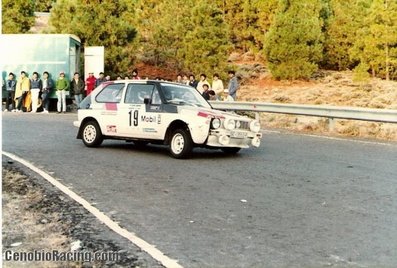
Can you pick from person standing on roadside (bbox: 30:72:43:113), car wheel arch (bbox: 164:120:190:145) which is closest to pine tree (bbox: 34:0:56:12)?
person standing on roadside (bbox: 30:72:43:113)

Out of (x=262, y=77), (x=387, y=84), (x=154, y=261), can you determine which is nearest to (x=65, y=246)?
(x=154, y=261)

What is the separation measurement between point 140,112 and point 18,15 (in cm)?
4020

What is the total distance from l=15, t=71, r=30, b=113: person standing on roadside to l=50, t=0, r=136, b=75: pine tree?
7327mm

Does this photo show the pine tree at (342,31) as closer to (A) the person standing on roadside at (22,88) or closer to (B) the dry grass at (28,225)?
(A) the person standing on roadside at (22,88)

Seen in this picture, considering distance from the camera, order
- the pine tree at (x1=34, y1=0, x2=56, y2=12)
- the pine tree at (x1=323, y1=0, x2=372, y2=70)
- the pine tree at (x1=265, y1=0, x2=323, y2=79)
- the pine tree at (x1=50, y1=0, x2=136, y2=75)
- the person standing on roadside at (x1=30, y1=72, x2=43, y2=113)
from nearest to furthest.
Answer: the person standing on roadside at (x1=30, y1=72, x2=43, y2=113) < the pine tree at (x1=50, y1=0, x2=136, y2=75) < the pine tree at (x1=265, y1=0, x2=323, y2=79) < the pine tree at (x1=323, y1=0, x2=372, y2=70) < the pine tree at (x1=34, y1=0, x2=56, y2=12)

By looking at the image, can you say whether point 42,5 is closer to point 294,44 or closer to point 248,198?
point 294,44

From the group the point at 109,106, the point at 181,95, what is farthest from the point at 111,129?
the point at 181,95

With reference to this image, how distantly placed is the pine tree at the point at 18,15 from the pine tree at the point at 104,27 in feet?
48.5

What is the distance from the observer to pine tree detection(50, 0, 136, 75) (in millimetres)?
32125

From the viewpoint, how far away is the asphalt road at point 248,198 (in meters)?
5.38

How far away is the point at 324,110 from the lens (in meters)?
17.0

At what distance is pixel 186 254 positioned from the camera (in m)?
5.19

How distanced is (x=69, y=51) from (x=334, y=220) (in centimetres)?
2156

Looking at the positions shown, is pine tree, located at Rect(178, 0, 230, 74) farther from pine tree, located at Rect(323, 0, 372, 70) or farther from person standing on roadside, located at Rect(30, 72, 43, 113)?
person standing on roadside, located at Rect(30, 72, 43, 113)
